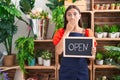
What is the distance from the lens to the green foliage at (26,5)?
2.85 meters

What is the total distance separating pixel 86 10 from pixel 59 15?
1.32 ft

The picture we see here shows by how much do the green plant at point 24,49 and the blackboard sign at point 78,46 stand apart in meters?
1.06

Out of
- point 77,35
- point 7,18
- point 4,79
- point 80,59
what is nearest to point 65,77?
point 80,59

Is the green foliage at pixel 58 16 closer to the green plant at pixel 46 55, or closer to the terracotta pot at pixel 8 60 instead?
the green plant at pixel 46 55

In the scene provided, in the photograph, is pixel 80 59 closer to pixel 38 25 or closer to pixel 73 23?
pixel 73 23

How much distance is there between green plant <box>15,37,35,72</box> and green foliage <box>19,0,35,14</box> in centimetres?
37

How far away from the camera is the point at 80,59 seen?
72.5 inches

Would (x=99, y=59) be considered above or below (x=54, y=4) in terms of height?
below

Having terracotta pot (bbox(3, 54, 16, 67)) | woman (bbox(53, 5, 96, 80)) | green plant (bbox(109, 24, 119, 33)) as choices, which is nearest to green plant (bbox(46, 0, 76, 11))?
green plant (bbox(109, 24, 119, 33))

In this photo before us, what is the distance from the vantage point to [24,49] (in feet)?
9.35

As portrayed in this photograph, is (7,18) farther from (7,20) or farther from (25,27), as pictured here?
(25,27)

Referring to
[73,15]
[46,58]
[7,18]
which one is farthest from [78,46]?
[7,18]

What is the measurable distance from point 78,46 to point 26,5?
1.29 metres

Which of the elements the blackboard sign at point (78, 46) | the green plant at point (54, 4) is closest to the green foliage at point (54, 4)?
the green plant at point (54, 4)
